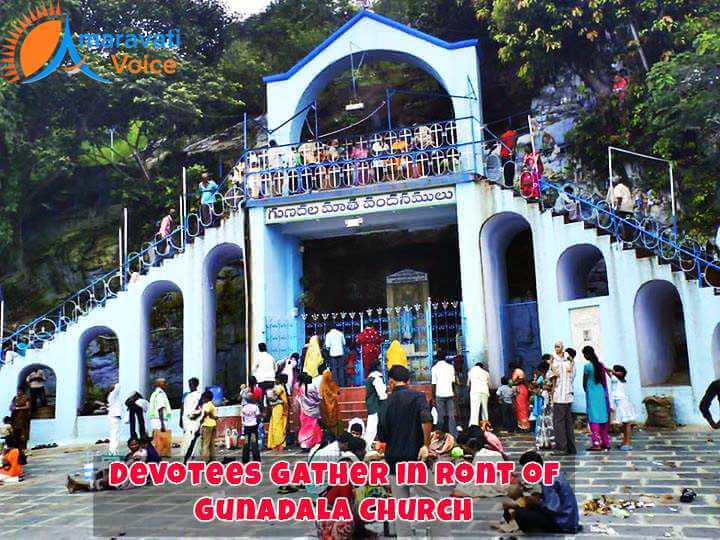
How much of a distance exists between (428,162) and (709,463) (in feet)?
29.4

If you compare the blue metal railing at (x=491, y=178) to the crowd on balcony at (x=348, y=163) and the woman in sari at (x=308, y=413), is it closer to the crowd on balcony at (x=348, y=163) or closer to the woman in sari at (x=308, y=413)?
the crowd on balcony at (x=348, y=163)

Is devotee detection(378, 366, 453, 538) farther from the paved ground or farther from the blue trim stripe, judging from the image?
the blue trim stripe

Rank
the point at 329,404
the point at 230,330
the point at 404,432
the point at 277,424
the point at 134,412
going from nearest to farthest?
the point at 404,432 < the point at 329,404 < the point at 134,412 < the point at 277,424 < the point at 230,330

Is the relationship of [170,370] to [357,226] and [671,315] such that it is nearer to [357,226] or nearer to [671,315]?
[357,226]

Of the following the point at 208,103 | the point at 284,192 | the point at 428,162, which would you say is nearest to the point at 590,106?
the point at 428,162

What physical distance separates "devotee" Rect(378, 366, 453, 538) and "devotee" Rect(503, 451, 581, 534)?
90 centimetres

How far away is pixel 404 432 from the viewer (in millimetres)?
6043

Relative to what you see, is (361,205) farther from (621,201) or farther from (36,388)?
(36,388)

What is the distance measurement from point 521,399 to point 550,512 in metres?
7.17

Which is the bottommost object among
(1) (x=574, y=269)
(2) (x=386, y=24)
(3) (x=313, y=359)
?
(3) (x=313, y=359)

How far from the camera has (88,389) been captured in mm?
21203

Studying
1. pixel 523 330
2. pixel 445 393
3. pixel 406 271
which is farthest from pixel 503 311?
pixel 445 393

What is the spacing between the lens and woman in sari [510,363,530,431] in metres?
13.1

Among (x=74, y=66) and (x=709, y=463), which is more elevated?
(x=74, y=66)
